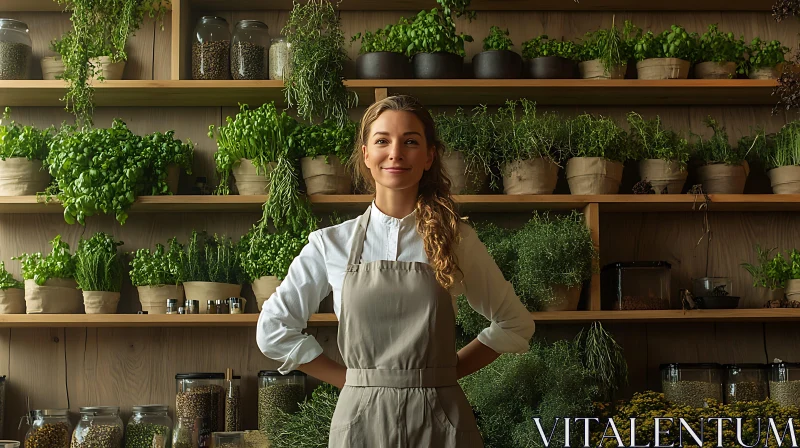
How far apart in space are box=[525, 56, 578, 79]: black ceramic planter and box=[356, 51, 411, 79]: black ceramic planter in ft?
1.53

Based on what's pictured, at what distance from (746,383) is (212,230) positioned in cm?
196

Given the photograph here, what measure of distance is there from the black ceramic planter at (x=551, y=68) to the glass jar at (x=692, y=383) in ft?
3.54

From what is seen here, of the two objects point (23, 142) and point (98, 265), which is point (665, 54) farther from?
point (23, 142)

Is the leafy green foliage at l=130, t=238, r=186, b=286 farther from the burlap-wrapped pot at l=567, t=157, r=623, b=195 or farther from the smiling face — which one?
the smiling face

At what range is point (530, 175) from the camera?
9.64ft

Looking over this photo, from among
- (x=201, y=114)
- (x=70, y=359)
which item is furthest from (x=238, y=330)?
(x=201, y=114)

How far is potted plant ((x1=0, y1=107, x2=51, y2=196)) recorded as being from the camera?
298 cm

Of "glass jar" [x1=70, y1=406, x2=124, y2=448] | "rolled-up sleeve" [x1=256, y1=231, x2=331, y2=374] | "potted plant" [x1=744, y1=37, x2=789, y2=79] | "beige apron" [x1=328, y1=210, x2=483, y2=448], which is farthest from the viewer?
"potted plant" [x1=744, y1=37, x2=789, y2=79]

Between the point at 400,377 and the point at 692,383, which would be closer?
the point at 400,377

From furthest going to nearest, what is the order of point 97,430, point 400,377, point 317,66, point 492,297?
point 317,66
point 97,430
point 492,297
point 400,377

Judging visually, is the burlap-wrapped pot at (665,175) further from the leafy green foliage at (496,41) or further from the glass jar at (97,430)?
the glass jar at (97,430)

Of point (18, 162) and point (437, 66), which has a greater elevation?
point (437, 66)

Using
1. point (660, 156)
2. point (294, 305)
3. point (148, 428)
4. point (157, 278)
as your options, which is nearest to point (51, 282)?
point (157, 278)

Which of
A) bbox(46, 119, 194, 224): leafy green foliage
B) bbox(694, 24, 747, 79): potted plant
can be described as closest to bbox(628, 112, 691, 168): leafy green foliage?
bbox(694, 24, 747, 79): potted plant
